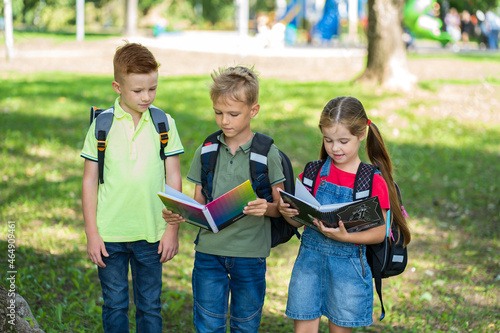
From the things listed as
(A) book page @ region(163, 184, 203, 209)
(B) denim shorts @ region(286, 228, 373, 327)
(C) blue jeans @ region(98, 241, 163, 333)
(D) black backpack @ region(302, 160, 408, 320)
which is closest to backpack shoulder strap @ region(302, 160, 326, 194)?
(D) black backpack @ region(302, 160, 408, 320)

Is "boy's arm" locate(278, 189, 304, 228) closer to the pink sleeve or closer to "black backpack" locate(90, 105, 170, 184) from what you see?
the pink sleeve

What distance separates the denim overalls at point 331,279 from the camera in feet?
9.32

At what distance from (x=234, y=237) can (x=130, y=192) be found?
57cm

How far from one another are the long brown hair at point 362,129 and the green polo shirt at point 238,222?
31cm

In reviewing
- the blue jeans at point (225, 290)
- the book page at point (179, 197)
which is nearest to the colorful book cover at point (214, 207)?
the book page at point (179, 197)

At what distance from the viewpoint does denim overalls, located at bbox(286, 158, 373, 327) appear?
9.32ft

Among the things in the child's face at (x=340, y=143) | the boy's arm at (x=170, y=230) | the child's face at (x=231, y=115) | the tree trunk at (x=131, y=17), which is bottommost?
the boy's arm at (x=170, y=230)

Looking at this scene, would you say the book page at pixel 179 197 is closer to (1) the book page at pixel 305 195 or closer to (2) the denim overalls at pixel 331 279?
(1) the book page at pixel 305 195

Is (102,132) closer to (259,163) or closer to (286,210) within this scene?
(259,163)

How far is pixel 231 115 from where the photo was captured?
2828 mm

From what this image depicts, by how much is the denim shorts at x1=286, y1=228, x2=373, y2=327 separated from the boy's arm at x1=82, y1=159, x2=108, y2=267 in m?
0.98

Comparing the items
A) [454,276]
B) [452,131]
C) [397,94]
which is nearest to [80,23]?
[397,94]

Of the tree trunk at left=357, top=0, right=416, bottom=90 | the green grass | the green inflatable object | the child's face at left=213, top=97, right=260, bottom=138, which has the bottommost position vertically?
the green grass

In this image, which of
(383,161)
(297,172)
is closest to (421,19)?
(297,172)
